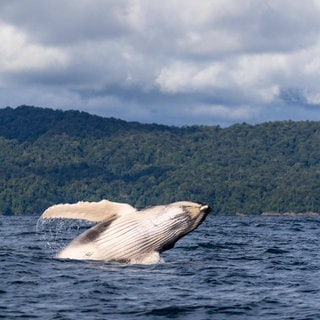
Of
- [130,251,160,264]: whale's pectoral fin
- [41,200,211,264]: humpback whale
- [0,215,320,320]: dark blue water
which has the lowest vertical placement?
[0,215,320,320]: dark blue water

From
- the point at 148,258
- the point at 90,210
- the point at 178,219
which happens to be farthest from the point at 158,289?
the point at 90,210

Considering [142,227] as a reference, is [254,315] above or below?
below

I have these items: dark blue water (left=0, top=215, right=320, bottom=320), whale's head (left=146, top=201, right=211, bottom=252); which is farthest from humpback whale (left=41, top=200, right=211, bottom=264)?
dark blue water (left=0, top=215, right=320, bottom=320)

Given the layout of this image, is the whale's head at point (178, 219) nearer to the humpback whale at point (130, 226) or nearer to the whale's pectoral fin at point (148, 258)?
the humpback whale at point (130, 226)

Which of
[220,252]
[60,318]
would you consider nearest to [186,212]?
[60,318]

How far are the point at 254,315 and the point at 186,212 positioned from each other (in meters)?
4.91

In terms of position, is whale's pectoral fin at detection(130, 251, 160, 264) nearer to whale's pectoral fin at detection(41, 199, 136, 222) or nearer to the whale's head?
the whale's head

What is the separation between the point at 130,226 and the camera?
20469mm

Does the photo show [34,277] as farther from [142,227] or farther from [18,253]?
[18,253]

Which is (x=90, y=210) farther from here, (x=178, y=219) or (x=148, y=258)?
(x=178, y=219)

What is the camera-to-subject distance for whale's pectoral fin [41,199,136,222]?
66.6 ft

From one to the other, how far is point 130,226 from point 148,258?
3.36ft

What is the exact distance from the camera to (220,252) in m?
28.7


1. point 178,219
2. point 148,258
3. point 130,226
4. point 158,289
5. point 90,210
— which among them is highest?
point 90,210
